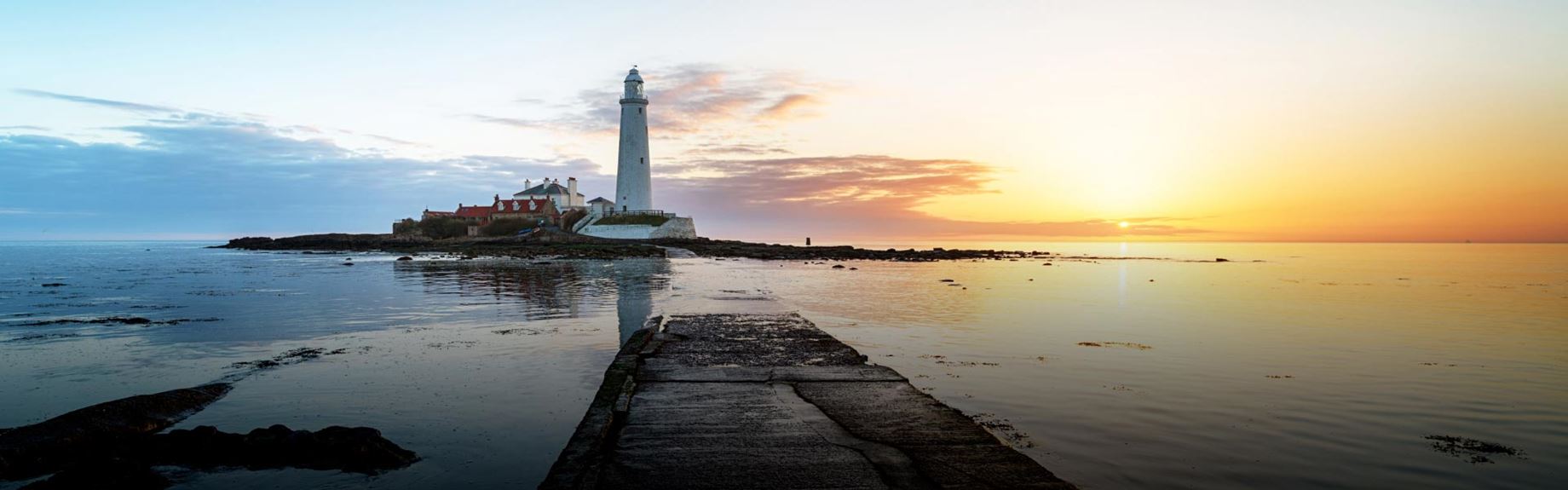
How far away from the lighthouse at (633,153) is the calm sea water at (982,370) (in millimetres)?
48581

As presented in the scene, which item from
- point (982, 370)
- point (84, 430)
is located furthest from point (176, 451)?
point (982, 370)

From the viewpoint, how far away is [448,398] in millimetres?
9391

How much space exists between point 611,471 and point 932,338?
35.4 ft

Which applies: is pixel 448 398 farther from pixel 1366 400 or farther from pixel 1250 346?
pixel 1250 346

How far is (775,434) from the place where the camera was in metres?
7.01

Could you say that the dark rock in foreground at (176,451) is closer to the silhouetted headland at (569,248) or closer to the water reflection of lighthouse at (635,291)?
the water reflection of lighthouse at (635,291)

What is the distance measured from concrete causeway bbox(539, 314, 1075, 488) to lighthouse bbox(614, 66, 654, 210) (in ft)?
217

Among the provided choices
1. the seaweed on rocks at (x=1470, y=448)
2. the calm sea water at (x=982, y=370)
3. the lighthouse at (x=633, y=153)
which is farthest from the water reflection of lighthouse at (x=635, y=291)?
the lighthouse at (x=633, y=153)

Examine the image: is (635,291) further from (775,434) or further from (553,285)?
(775,434)

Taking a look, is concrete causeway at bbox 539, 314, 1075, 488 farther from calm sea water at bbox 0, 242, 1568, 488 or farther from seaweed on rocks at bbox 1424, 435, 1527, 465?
seaweed on rocks at bbox 1424, 435, 1527, 465

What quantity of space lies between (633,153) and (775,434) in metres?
71.5

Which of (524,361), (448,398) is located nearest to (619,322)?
(524,361)

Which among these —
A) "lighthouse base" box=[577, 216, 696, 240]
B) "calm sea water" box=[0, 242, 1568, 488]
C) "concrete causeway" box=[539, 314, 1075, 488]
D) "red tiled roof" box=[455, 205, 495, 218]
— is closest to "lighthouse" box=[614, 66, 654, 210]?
"lighthouse base" box=[577, 216, 696, 240]

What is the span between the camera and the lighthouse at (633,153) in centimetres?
7512
